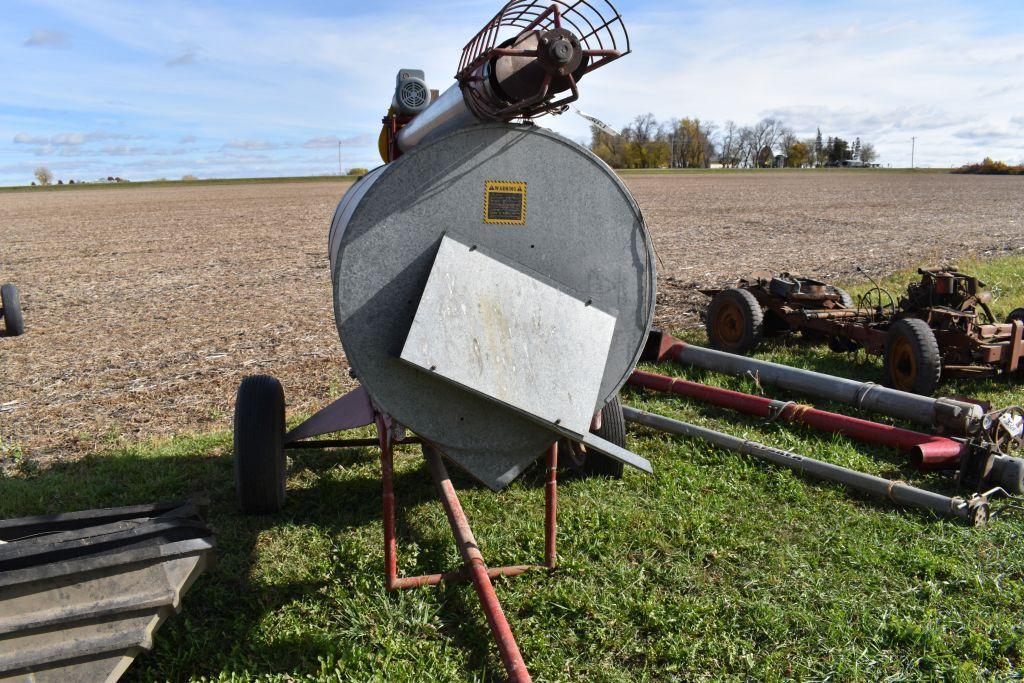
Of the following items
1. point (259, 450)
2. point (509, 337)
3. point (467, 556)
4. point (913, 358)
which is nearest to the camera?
point (509, 337)

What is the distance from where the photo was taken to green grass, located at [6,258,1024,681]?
3633 millimetres

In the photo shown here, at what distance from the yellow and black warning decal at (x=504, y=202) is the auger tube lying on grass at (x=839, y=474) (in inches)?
119

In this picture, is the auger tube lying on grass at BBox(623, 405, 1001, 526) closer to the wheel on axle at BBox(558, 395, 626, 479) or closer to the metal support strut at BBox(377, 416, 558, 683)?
the wheel on axle at BBox(558, 395, 626, 479)

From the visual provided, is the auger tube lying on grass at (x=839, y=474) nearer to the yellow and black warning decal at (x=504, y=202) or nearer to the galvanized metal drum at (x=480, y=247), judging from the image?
the galvanized metal drum at (x=480, y=247)

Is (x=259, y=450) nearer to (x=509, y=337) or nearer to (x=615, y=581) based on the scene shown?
(x=509, y=337)

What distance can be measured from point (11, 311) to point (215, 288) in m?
4.43

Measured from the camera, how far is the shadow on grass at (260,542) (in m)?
3.74

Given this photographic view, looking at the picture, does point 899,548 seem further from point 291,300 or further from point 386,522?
point 291,300

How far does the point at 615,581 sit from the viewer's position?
4.27 meters

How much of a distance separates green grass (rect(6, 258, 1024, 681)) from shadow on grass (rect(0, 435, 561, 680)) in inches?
0.6

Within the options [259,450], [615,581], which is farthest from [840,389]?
[259,450]

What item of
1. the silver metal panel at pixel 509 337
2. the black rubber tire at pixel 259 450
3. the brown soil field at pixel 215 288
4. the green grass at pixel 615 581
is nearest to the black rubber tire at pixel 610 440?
the green grass at pixel 615 581

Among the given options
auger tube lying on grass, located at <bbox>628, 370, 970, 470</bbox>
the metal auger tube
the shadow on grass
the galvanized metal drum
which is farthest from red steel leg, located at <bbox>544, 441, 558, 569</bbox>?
the metal auger tube

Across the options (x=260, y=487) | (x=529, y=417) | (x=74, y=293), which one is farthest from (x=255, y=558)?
(x=74, y=293)
